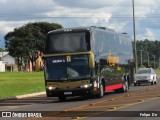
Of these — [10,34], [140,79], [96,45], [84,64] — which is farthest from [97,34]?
[10,34]

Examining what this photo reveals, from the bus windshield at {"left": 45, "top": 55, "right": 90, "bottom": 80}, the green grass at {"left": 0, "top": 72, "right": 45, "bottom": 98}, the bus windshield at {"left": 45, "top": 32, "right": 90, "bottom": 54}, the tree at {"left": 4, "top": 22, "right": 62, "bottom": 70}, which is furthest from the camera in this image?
the tree at {"left": 4, "top": 22, "right": 62, "bottom": 70}

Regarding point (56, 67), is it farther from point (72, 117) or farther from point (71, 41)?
point (72, 117)

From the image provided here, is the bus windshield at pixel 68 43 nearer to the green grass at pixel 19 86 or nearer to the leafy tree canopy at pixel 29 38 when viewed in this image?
the green grass at pixel 19 86

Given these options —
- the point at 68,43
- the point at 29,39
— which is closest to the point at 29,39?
the point at 29,39

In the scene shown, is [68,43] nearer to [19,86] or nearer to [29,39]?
[19,86]

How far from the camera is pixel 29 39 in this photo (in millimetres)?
117125

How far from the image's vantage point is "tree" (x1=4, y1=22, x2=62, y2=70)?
117 metres

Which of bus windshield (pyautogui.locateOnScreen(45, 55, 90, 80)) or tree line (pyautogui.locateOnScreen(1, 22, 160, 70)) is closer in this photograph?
bus windshield (pyautogui.locateOnScreen(45, 55, 90, 80))

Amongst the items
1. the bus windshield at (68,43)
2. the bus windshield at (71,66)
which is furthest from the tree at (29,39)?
the bus windshield at (71,66)

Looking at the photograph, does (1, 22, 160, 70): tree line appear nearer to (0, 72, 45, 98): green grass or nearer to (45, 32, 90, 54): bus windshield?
(0, 72, 45, 98): green grass

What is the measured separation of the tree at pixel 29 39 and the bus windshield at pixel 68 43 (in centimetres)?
8993

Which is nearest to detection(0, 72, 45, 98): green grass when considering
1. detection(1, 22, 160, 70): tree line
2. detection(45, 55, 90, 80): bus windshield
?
detection(45, 55, 90, 80): bus windshield

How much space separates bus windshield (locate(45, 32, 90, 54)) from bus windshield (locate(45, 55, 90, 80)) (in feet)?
1.40

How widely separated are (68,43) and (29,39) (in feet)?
302
